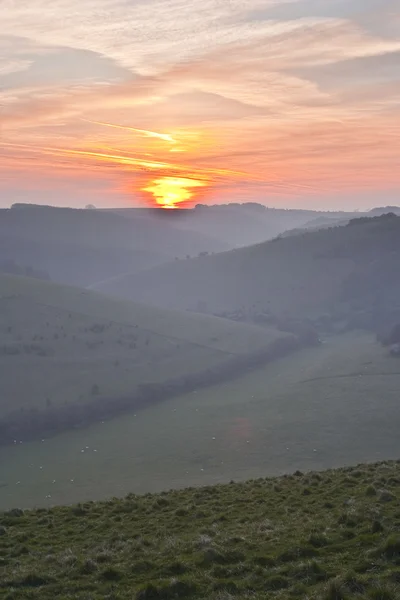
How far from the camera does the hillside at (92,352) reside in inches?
3012

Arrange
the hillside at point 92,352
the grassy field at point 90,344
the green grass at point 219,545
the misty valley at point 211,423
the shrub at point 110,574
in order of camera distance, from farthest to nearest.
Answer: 1. the grassy field at point 90,344
2. the hillside at point 92,352
3. the misty valley at point 211,423
4. the shrub at point 110,574
5. the green grass at point 219,545

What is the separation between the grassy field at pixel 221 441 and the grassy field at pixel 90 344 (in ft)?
27.8

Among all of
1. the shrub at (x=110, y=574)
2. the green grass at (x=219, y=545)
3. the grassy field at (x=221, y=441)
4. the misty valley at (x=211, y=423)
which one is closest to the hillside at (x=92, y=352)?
the misty valley at (x=211, y=423)

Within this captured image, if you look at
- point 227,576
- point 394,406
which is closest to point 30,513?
point 227,576

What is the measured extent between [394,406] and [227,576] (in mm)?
66405

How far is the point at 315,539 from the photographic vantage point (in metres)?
14.0

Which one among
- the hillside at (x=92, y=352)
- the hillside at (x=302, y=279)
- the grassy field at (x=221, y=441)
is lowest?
the grassy field at (x=221, y=441)

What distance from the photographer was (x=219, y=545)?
14953 mm

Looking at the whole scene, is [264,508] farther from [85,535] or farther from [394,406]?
[394,406]

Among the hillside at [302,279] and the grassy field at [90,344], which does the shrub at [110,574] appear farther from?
the hillside at [302,279]

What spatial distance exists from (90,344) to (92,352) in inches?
116

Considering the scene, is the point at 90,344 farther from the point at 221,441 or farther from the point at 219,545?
the point at 219,545

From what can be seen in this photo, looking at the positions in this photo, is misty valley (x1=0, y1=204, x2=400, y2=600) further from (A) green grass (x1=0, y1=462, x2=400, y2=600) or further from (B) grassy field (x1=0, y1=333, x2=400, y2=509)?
(B) grassy field (x1=0, y1=333, x2=400, y2=509)

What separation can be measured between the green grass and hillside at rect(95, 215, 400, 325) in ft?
398
